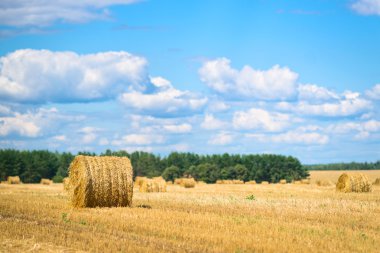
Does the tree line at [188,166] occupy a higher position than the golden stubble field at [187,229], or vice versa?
the tree line at [188,166]

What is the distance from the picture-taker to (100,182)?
20.5m

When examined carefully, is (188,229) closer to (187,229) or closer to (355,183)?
(187,229)

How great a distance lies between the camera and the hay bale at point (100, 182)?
20281 millimetres

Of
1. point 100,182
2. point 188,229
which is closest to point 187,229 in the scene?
point 188,229

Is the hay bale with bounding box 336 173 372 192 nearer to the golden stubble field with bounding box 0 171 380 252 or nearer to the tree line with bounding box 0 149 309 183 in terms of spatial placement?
the golden stubble field with bounding box 0 171 380 252

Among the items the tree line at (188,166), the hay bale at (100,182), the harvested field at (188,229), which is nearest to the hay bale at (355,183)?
the harvested field at (188,229)

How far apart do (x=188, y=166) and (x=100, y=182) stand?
68.0 metres

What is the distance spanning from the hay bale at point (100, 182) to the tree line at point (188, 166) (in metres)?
58.3

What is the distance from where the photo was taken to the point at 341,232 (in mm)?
14898

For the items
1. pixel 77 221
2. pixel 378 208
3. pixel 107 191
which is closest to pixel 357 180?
pixel 378 208

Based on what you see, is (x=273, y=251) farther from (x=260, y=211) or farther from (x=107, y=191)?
(x=107, y=191)

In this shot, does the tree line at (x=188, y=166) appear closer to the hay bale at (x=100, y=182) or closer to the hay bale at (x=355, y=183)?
the hay bale at (x=355, y=183)

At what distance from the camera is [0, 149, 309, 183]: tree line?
79812 millimetres

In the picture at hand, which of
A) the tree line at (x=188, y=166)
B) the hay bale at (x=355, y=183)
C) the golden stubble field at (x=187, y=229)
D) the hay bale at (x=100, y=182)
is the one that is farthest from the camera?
the tree line at (x=188, y=166)
